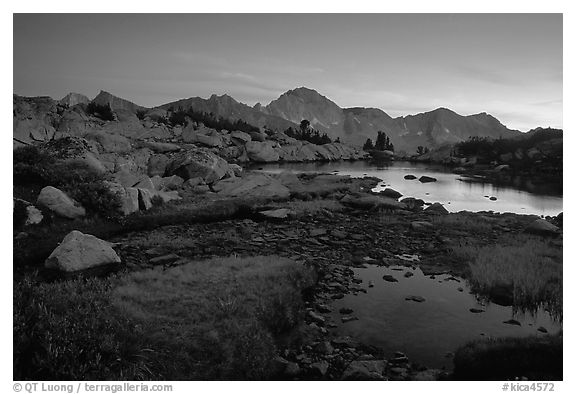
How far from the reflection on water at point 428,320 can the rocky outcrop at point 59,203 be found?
40.1 ft

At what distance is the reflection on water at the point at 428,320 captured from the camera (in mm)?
8102

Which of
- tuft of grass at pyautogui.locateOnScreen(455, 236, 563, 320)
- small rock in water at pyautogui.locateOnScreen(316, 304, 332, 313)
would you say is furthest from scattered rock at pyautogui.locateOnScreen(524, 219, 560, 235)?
small rock in water at pyautogui.locateOnScreen(316, 304, 332, 313)

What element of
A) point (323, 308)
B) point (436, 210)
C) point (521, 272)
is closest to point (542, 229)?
point (436, 210)

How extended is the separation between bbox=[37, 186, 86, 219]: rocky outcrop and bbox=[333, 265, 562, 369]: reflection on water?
1222 centimetres

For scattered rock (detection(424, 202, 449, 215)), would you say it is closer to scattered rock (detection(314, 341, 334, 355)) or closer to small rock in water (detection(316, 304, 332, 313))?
small rock in water (detection(316, 304, 332, 313))

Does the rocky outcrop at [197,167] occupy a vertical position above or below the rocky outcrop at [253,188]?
above

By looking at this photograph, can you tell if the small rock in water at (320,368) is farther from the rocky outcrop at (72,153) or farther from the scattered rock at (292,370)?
the rocky outcrop at (72,153)

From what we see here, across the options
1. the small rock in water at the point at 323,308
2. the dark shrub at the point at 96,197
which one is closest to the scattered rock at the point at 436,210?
the small rock in water at the point at 323,308

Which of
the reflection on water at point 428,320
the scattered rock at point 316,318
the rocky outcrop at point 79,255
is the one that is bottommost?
the reflection on water at point 428,320

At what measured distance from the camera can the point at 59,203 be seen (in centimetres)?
1548

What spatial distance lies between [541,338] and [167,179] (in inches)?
1019

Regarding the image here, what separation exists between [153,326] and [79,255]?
502cm

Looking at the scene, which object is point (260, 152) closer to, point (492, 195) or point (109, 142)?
point (109, 142)
